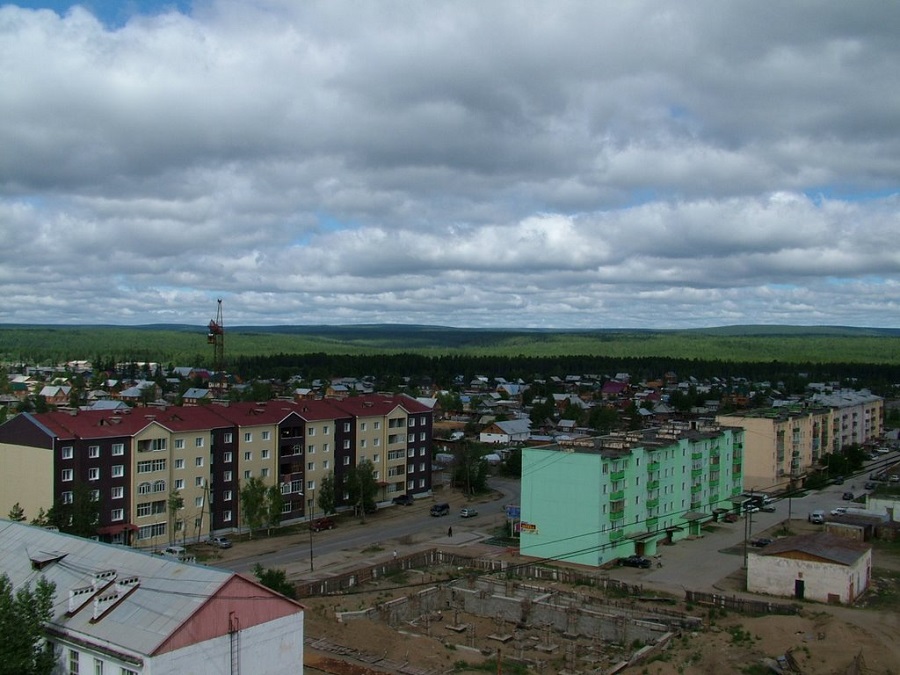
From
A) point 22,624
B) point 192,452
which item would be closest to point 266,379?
point 192,452

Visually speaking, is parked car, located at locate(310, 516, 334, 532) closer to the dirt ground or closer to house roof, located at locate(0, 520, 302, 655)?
the dirt ground

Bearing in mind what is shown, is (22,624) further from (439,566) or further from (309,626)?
(439,566)

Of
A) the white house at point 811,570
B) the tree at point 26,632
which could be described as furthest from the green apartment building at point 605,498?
the tree at point 26,632

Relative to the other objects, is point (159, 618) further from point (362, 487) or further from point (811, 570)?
point (362, 487)

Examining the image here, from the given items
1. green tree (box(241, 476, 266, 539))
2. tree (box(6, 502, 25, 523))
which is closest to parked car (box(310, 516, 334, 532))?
green tree (box(241, 476, 266, 539))

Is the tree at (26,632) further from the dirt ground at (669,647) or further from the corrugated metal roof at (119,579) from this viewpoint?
the dirt ground at (669,647)

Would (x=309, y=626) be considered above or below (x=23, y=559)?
below

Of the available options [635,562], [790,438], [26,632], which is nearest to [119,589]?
[26,632]
